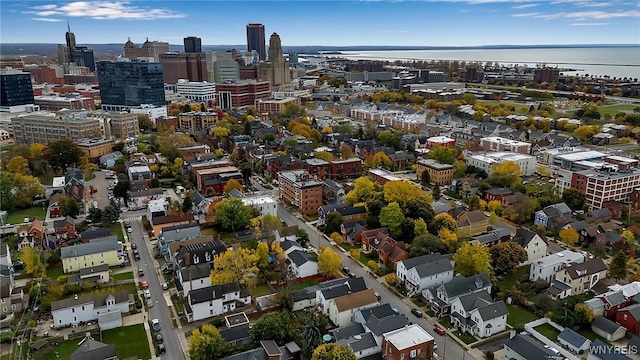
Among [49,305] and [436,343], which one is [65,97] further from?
[436,343]

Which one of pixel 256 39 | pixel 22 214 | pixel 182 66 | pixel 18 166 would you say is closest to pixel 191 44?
pixel 182 66

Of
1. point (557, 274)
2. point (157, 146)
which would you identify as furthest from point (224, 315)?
point (157, 146)

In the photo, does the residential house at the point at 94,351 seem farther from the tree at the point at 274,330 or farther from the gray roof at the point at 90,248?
the gray roof at the point at 90,248

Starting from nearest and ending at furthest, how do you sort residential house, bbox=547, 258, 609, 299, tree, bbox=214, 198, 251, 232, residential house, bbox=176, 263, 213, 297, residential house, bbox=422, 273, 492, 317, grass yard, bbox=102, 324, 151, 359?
grass yard, bbox=102, 324, 151, 359
residential house, bbox=422, 273, 492, 317
residential house, bbox=547, 258, 609, 299
residential house, bbox=176, 263, 213, 297
tree, bbox=214, 198, 251, 232

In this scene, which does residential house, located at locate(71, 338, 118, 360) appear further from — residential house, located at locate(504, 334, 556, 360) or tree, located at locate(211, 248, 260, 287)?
residential house, located at locate(504, 334, 556, 360)

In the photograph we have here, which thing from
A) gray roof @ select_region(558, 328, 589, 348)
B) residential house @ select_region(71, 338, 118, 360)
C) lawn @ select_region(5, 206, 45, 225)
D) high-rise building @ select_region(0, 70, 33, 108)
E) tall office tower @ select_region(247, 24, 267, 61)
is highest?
tall office tower @ select_region(247, 24, 267, 61)

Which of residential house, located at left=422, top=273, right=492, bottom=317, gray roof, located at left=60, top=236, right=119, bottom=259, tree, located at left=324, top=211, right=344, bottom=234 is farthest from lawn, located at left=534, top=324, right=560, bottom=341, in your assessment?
gray roof, located at left=60, top=236, right=119, bottom=259
